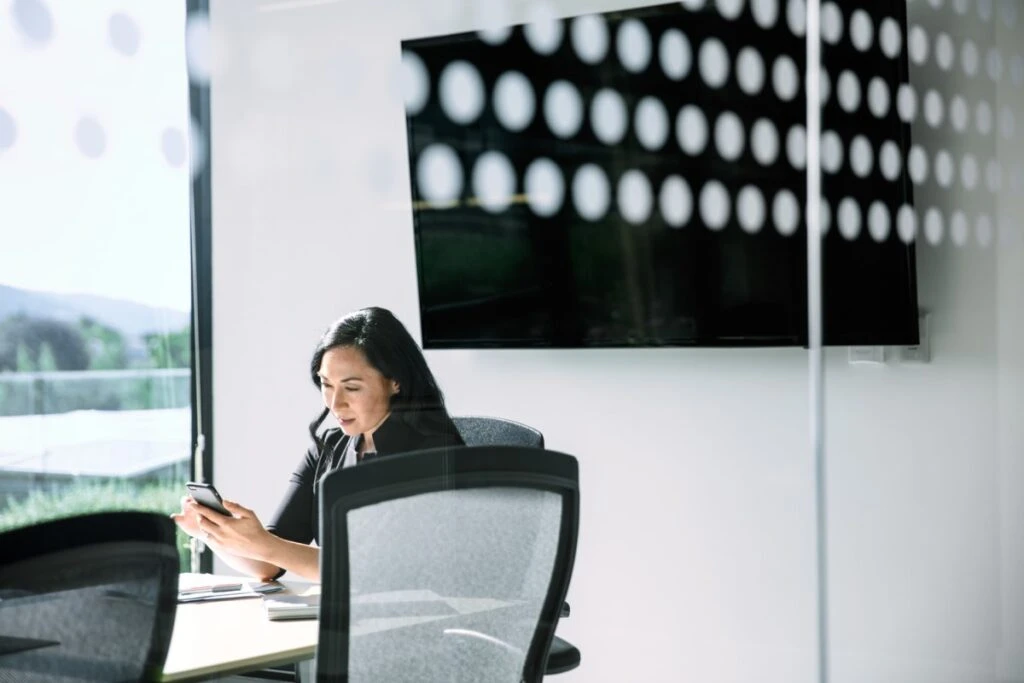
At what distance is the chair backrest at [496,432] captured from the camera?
74.7 inches

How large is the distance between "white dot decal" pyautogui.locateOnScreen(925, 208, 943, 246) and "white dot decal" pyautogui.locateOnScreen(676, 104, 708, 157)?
2.10 feet

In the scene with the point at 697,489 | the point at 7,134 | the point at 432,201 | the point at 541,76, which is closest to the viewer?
the point at 7,134

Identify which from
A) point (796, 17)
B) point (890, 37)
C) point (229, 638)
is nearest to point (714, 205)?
point (796, 17)

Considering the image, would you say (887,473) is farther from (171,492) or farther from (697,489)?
(171,492)

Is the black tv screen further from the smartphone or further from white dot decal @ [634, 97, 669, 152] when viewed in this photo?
the smartphone

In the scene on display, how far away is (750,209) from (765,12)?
21.0 inches

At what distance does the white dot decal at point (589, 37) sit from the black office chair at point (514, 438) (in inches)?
36.3

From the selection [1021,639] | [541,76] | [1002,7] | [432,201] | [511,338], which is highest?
[1002,7]

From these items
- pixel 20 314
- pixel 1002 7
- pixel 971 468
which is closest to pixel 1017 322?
pixel 971 468

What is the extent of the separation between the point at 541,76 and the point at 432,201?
0.49 m

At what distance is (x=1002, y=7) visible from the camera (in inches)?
104

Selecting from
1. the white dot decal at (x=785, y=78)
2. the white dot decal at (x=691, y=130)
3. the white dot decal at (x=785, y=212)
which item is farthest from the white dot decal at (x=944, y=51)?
the white dot decal at (x=691, y=130)

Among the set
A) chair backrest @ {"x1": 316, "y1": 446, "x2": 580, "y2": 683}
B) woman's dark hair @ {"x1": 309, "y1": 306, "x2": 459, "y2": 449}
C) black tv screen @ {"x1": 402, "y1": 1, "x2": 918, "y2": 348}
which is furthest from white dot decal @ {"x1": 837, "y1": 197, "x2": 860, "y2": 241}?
woman's dark hair @ {"x1": 309, "y1": 306, "x2": 459, "y2": 449}

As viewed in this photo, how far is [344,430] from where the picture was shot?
1713 mm
